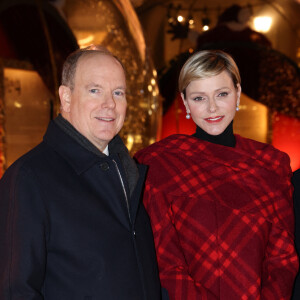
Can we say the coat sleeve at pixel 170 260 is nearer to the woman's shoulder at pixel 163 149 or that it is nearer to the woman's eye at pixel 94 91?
the woman's shoulder at pixel 163 149

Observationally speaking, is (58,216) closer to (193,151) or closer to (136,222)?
(136,222)

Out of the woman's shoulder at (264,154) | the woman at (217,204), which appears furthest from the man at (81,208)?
the woman's shoulder at (264,154)

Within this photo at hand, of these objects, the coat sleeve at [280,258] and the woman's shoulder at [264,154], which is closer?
the coat sleeve at [280,258]

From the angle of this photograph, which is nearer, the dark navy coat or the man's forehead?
the dark navy coat

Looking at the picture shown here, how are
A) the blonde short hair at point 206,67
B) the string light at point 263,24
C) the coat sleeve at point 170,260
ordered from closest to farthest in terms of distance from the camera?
the coat sleeve at point 170,260 → the blonde short hair at point 206,67 → the string light at point 263,24

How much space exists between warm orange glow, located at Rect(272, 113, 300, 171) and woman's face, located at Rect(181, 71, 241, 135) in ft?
3.67

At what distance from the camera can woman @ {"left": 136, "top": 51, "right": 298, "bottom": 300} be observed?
1.16 metres

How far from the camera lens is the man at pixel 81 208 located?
2.67 ft

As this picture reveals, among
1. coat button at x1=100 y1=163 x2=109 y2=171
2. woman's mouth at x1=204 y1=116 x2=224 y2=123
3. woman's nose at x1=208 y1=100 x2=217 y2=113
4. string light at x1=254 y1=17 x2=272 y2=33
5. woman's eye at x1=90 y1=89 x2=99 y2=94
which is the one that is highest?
string light at x1=254 y1=17 x2=272 y2=33

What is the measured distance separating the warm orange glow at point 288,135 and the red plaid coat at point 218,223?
1.09 metres

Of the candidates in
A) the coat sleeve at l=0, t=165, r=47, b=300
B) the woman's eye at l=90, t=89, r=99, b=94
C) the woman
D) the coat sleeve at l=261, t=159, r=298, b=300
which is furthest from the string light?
the coat sleeve at l=0, t=165, r=47, b=300

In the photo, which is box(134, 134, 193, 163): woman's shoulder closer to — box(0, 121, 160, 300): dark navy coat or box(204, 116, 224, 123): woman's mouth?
box(204, 116, 224, 123): woman's mouth

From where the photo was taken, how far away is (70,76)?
98cm

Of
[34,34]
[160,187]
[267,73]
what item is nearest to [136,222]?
[160,187]
